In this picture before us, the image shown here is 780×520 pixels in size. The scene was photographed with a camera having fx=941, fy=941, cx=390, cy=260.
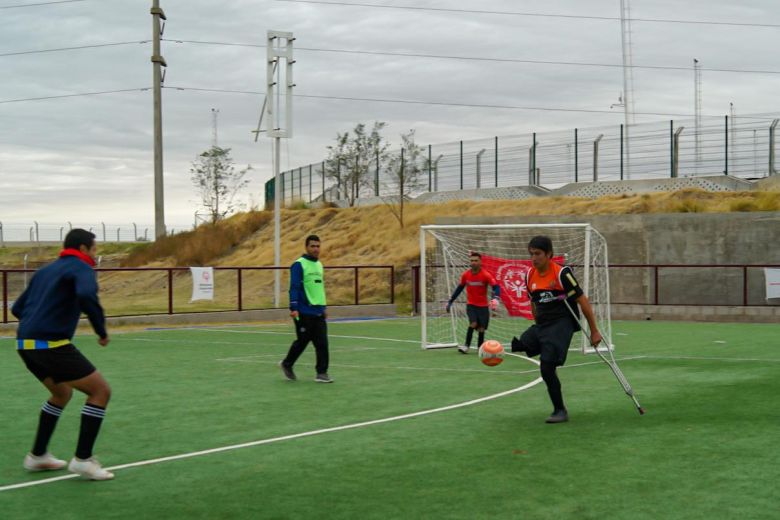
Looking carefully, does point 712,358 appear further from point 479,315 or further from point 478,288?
point 478,288

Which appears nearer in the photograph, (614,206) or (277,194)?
(277,194)

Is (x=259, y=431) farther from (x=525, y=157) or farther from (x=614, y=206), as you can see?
(x=525, y=157)

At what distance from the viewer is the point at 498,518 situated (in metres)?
6.25

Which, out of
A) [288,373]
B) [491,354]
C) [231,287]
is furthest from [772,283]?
[231,287]

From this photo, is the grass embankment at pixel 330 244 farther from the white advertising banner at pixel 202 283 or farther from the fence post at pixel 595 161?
the white advertising banner at pixel 202 283

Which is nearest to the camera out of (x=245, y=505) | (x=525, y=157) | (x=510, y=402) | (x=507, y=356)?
(x=245, y=505)

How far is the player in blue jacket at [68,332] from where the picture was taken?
732 cm

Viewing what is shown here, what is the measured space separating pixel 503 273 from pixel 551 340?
1250cm

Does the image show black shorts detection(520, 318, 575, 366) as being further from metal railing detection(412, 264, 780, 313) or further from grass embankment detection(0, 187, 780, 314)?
grass embankment detection(0, 187, 780, 314)

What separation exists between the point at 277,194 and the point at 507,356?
1414 cm

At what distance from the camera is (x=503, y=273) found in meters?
22.3

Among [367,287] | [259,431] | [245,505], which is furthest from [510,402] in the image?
[367,287]

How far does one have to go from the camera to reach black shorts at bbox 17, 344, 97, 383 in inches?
289

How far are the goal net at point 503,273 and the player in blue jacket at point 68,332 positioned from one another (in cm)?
1043
